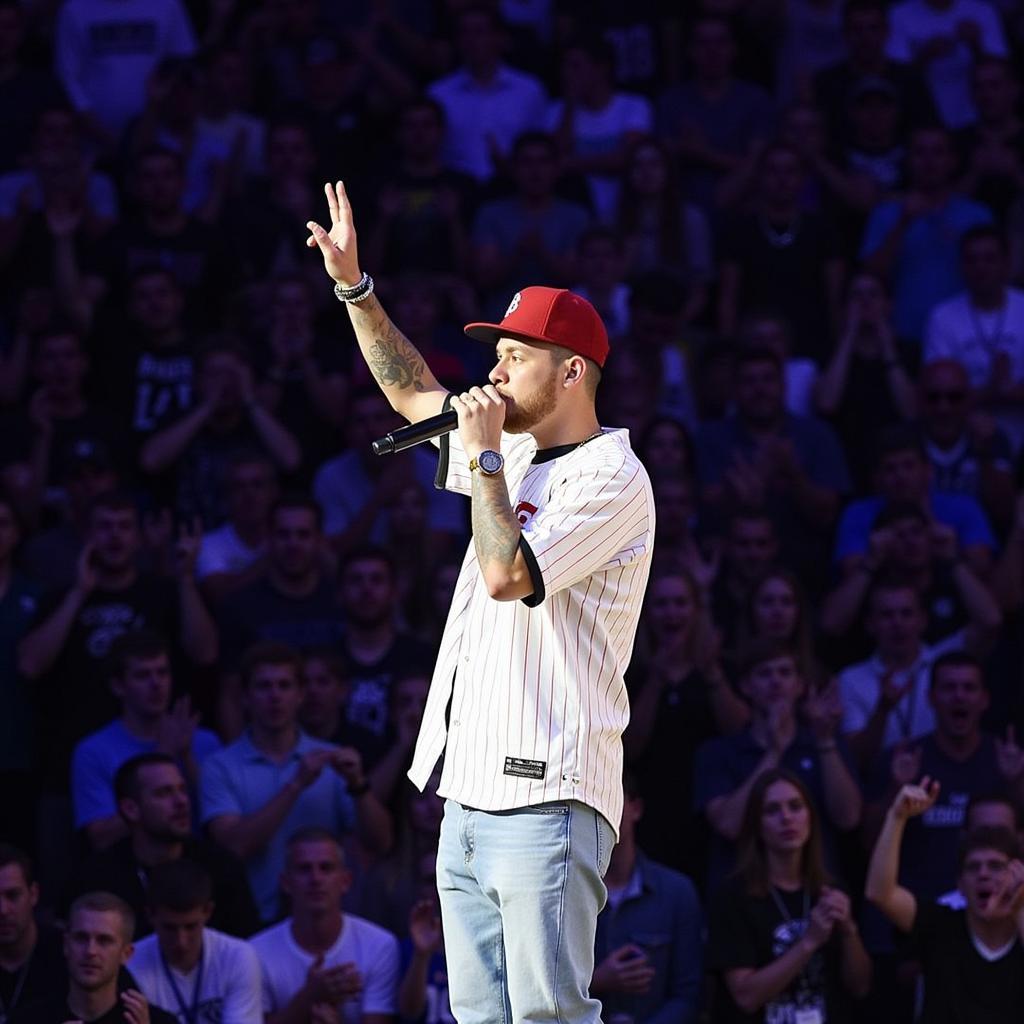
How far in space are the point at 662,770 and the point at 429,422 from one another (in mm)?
4498

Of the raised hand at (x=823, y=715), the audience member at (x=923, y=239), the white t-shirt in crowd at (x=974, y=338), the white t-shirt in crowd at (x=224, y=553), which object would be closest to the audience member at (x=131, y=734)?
the white t-shirt in crowd at (x=224, y=553)

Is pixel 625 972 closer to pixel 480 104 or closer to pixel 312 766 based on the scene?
pixel 312 766

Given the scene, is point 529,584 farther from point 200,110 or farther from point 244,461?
point 200,110

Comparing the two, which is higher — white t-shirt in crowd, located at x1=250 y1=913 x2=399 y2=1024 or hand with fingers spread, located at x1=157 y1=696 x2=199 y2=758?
hand with fingers spread, located at x1=157 y1=696 x2=199 y2=758

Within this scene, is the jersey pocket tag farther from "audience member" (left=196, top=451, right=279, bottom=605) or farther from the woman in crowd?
"audience member" (left=196, top=451, right=279, bottom=605)

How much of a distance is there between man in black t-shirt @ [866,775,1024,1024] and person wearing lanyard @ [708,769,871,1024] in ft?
0.75

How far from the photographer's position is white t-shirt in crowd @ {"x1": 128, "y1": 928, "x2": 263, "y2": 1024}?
25.7 feet

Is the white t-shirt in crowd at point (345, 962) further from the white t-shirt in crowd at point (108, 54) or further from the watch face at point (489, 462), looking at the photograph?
the white t-shirt in crowd at point (108, 54)

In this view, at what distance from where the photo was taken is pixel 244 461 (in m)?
10.1

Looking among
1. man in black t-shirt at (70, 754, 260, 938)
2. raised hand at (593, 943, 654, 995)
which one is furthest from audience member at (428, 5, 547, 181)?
raised hand at (593, 943, 654, 995)

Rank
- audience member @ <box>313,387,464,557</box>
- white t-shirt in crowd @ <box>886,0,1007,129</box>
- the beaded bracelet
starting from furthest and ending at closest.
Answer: white t-shirt in crowd @ <box>886,0,1007,129</box>, audience member @ <box>313,387,464,557</box>, the beaded bracelet

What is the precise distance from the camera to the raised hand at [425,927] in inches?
314

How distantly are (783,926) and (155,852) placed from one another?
8.24 feet

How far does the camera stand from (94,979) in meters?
7.38
